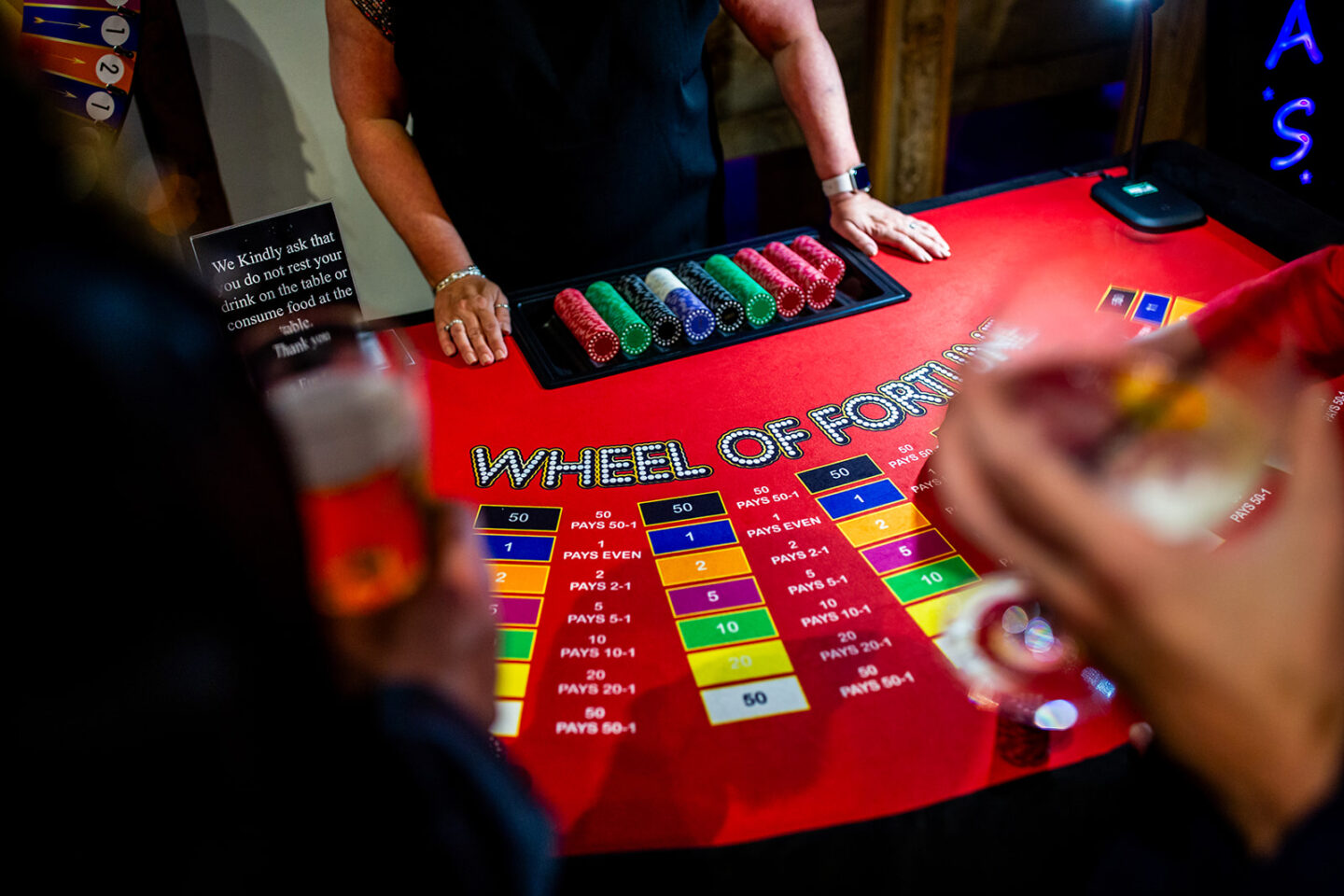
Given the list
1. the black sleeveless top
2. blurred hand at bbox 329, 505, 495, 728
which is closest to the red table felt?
blurred hand at bbox 329, 505, 495, 728

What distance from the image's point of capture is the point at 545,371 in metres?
1.54

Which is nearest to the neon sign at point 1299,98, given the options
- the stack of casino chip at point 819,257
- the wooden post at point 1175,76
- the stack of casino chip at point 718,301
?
the wooden post at point 1175,76

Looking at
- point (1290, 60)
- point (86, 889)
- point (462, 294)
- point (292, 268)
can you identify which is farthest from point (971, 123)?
point (86, 889)

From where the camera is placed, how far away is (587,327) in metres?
1.59

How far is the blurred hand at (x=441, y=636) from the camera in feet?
1.90

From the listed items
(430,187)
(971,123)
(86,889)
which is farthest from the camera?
(971,123)

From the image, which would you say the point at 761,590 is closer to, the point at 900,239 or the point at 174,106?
the point at 900,239

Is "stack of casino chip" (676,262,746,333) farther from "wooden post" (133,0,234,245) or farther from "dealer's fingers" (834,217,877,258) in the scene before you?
"wooden post" (133,0,234,245)

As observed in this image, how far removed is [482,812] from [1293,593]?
52cm

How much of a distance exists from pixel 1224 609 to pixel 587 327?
122 centimetres

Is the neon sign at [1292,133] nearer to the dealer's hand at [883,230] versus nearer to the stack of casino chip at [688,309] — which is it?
the dealer's hand at [883,230]

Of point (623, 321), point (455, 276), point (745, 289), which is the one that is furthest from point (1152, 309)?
point (455, 276)

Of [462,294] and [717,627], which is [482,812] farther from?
[462,294]

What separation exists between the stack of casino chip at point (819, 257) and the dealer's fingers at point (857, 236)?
0.08 meters
